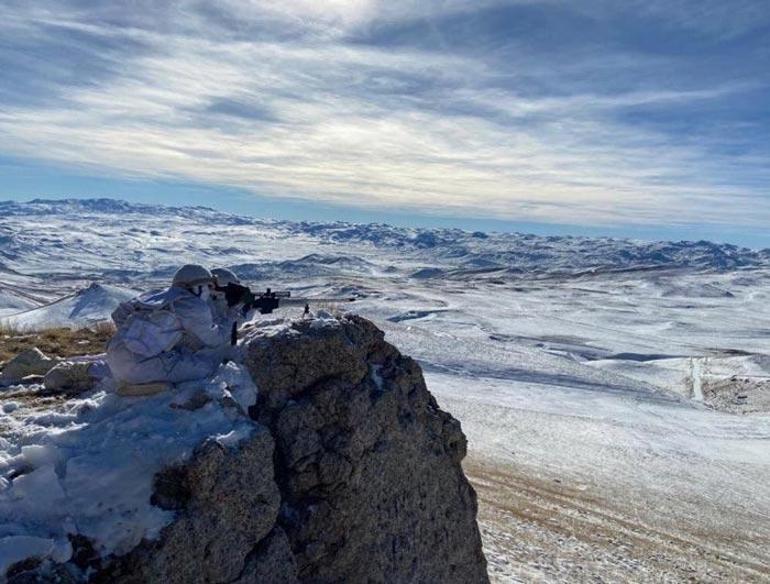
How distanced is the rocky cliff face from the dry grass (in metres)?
11.1

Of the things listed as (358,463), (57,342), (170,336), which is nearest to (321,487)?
(358,463)

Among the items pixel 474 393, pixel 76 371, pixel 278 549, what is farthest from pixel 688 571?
pixel 474 393

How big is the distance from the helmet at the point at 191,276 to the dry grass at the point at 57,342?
429 inches

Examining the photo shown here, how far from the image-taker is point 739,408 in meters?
48.1

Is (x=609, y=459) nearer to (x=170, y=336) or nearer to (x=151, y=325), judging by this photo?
(x=170, y=336)

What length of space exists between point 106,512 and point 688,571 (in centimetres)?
1572

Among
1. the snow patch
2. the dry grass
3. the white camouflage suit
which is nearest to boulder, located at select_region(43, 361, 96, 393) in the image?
the snow patch

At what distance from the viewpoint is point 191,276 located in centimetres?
908

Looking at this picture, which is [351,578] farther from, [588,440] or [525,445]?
[588,440]

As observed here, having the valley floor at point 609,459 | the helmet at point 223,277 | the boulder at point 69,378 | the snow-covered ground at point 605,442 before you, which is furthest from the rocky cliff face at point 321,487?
the snow-covered ground at point 605,442

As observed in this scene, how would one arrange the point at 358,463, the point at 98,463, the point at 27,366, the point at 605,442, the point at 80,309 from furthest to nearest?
1. the point at 80,309
2. the point at 605,442
3. the point at 27,366
4. the point at 358,463
5. the point at 98,463

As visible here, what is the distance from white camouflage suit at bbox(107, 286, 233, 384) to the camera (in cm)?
842

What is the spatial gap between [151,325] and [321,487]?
3168mm

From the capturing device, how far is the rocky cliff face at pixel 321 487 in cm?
728
